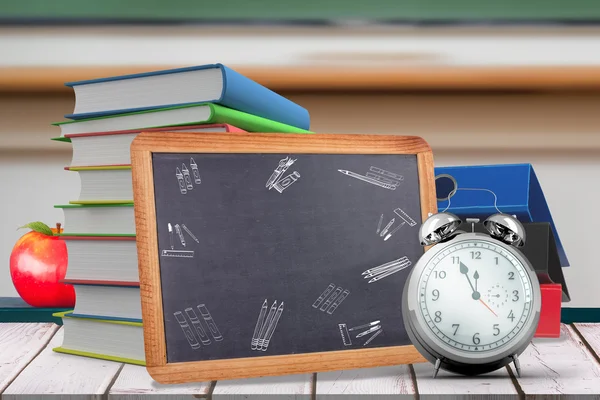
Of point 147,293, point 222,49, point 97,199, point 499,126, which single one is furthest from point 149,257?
point 499,126

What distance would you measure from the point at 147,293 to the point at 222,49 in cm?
69

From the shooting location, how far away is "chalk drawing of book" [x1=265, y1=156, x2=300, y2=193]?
32.2 inches

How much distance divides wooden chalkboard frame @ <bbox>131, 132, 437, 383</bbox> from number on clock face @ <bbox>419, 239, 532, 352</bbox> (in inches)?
4.2

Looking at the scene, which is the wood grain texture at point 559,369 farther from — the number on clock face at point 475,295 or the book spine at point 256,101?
the book spine at point 256,101

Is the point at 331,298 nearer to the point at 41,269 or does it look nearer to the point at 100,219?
the point at 100,219

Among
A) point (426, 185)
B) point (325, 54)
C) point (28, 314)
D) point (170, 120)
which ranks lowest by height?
point (28, 314)

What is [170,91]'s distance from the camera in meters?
0.81

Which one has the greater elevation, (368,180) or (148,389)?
(368,180)

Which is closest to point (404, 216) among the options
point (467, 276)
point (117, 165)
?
point (467, 276)

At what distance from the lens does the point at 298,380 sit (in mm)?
735

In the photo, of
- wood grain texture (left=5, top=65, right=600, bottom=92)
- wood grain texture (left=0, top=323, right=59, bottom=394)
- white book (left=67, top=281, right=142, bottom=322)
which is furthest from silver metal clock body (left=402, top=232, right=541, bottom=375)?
wood grain texture (left=5, top=65, right=600, bottom=92)

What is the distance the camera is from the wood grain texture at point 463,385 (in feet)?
2.18

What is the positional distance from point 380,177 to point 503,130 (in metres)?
0.57

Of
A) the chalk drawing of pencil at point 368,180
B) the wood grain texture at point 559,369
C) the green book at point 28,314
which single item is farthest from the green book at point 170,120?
the wood grain texture at point 559,369
